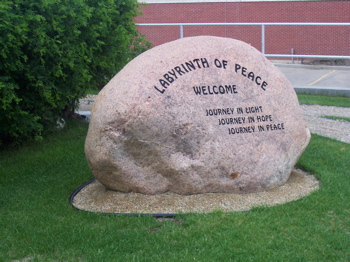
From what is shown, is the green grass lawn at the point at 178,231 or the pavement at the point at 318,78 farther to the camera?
the pavement at the point at 318,78

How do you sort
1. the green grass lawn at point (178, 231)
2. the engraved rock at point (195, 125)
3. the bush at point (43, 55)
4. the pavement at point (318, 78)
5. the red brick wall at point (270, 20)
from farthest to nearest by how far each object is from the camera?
the red brick wall at point (270, 20), the pavement at point (318, 78), the bush at point (43, 55), the engraved rock at point (195, 125), the green grass lawn at point (178, 231)

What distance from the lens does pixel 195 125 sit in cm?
554

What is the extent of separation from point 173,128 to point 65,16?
3.20m

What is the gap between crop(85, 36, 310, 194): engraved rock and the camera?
17.7 ft

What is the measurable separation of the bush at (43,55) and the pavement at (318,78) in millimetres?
6404

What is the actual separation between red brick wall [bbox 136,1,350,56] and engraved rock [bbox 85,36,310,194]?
33.9 ft

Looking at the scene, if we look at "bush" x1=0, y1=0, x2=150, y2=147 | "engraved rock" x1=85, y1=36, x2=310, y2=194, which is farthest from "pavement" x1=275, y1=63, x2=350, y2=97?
"engraved rock" x1=85, y1=36, x2=310, y2=194

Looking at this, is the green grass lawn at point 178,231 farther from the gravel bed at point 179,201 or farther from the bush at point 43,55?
the bush at point 43,55

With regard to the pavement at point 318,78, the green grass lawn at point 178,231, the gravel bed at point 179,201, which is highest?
the pavement at point 318,78

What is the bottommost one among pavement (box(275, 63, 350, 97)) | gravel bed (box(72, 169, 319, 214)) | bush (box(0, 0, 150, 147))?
gravel bed (box(72, 169, 319, 214))

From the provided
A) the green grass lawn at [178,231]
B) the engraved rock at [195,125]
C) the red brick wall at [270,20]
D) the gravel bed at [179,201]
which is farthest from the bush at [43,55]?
the red brick wall at [270,20]

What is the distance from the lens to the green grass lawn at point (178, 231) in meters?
4.45

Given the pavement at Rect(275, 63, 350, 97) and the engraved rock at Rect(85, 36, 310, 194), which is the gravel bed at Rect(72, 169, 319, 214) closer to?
the engraved rock at Rect(85, 36, 310, 194)

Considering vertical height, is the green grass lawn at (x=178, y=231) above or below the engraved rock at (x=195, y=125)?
below
